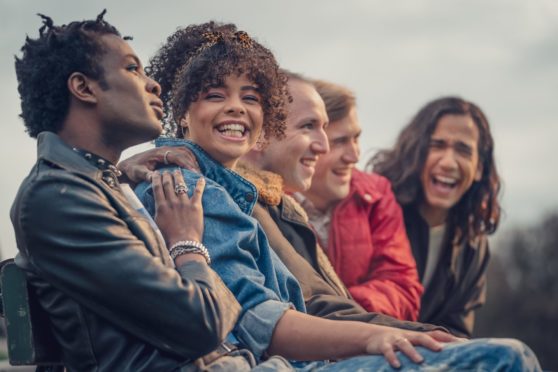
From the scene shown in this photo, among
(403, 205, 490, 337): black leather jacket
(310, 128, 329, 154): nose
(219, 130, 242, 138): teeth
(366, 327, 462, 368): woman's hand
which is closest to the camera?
(366, 327, 462, 368): woman's hand

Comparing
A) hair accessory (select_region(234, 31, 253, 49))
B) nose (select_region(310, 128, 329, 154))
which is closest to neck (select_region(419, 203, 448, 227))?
nose (select_region(310, 128, 329, 154))

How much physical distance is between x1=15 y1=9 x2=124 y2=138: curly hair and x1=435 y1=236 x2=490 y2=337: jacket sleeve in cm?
400

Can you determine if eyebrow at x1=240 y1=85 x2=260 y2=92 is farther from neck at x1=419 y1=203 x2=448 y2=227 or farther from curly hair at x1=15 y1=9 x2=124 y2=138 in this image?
neck at x1=419 y1=203 x2=448 y2=227

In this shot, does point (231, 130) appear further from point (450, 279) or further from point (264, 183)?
point (450, 279)

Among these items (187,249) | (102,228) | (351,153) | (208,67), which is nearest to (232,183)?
(208,67)

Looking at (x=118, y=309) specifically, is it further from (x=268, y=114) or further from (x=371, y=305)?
(x=371, y=305)

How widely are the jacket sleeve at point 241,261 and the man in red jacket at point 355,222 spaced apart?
84.4 inches

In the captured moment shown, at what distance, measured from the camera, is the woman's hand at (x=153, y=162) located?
11.9 feet

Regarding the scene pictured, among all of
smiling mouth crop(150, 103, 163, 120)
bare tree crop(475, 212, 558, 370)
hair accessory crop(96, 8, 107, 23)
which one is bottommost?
bare tree crop(475, 212, 558, 370)

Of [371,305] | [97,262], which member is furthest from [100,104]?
[371,305]

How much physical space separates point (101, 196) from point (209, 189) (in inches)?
21.8

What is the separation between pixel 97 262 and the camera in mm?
2828

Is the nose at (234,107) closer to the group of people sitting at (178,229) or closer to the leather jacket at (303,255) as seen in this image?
the group of people sitting at (178,229)

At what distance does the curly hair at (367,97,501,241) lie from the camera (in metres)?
6.94
